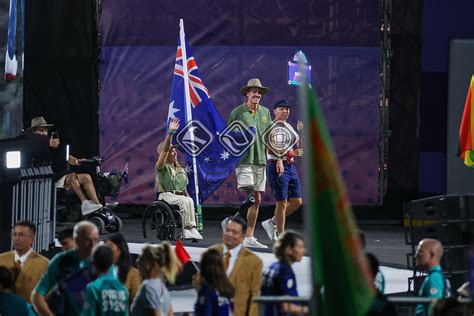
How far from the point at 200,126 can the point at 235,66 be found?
484 centimetres

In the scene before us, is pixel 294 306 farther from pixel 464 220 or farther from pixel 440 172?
pixel 440 172

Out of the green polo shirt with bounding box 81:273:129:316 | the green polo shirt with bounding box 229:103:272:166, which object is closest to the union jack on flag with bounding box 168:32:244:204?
the green polo shirt with bounding box 229:103:272:166

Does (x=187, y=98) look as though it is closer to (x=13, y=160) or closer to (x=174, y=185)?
(x=174, y=185)

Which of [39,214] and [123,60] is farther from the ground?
[123,60]

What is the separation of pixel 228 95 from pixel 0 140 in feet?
31.8

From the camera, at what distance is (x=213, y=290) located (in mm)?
10570

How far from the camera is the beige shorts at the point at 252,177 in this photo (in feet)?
67.8

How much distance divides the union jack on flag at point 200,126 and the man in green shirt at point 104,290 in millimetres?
9563

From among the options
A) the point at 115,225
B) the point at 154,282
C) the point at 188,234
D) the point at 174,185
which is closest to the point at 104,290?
the point at 154,282

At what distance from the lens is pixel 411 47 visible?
24984 mm

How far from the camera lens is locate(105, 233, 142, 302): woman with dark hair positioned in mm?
10945

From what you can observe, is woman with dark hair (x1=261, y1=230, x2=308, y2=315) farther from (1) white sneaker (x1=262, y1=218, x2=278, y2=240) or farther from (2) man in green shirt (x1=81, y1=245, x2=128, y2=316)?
(1) white sneaker (x1=262, y1=218, x2=278, y2=240)

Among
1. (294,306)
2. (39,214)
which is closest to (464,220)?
(39,214)

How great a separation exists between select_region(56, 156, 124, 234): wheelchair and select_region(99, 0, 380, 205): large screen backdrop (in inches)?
85.1
